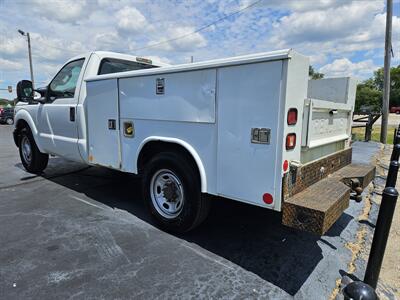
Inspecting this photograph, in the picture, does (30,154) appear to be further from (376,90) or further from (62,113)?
(376,90)

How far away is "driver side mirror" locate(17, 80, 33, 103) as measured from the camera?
Result: 221 inches

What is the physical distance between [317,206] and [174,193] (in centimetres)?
165

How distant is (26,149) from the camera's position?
21.1ft

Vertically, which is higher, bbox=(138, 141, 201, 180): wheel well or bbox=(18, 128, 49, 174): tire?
bbox=(138, 141, 201, 180): wheel well

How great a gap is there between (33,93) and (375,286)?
20.1 ft

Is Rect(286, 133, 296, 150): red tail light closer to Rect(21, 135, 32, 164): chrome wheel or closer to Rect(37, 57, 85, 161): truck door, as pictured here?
Rect(37, 57, 85, 161): truck door

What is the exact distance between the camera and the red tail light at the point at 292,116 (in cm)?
252

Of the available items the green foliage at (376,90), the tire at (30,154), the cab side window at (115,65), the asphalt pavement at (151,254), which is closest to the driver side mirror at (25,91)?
the tire at (30,154)

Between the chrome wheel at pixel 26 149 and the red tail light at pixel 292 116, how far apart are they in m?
5.58

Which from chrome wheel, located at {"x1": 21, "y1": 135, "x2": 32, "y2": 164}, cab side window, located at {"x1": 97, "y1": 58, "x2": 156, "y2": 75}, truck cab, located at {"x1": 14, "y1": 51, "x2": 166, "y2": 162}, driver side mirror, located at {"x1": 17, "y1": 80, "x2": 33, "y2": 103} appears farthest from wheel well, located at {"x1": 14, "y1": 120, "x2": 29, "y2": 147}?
cab side window, located at {"x1": 97, "y1": 58, "x2": 156, "y2": 75}

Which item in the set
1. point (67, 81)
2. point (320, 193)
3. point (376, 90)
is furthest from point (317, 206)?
point (376, 90)

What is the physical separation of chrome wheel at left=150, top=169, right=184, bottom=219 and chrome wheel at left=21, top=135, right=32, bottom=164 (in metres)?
3.88

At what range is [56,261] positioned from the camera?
295cm

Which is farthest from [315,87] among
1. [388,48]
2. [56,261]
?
[388,48]
